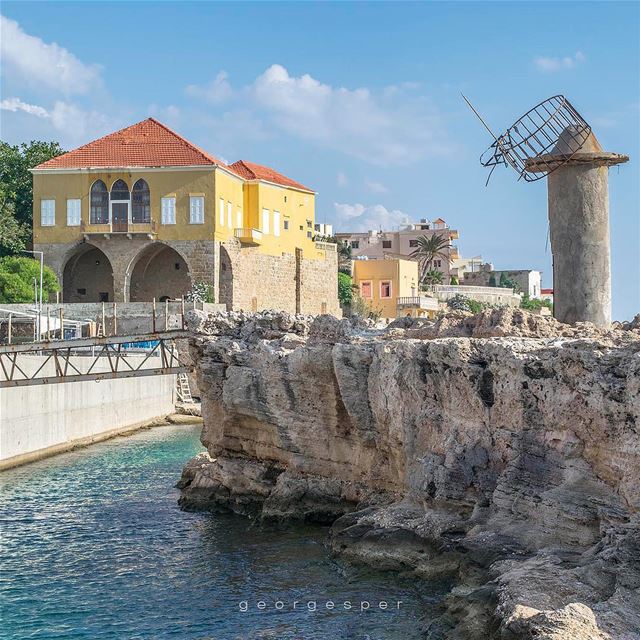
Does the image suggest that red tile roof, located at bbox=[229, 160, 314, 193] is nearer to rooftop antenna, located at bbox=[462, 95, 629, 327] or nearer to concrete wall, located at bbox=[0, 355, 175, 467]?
concrete wall, located at bbox=[0, 355, 175, 467]

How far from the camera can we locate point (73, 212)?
189 ft

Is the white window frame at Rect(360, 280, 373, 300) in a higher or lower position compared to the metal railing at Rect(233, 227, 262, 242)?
lower

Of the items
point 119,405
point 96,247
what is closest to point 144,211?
point 96,247

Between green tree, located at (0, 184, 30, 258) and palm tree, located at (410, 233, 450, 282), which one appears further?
palm tree, located at (410, 233, 450, 282)

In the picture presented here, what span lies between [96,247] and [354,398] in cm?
3786

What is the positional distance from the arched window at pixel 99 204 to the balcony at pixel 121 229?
1.41 ft

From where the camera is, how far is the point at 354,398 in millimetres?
23938

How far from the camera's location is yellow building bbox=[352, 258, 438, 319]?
75625 millimetres

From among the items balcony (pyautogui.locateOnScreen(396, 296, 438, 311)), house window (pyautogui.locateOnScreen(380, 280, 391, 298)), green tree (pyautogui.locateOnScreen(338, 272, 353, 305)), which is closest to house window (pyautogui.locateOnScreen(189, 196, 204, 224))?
green tree (pyautogui.locateOnScreen(338, 272, 353, 305))

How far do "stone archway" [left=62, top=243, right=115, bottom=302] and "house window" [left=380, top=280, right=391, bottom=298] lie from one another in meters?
24.0

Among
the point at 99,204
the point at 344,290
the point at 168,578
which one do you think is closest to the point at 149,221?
the point at 99,204

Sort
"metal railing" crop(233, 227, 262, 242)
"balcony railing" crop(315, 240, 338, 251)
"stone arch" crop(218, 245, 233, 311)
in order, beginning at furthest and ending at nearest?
1. "balcony railing" crop(315, 240, 338, 251)
2. "metal railing" crop(233, 227, 262, 242)
3. "stone arch" crop(218, 245, 233, 311)

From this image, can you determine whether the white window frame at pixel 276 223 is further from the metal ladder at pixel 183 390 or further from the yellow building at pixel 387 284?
the yellow building at pixel 387 284

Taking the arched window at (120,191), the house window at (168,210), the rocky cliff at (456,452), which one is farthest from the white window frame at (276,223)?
the rocky cliff at (456,452)
